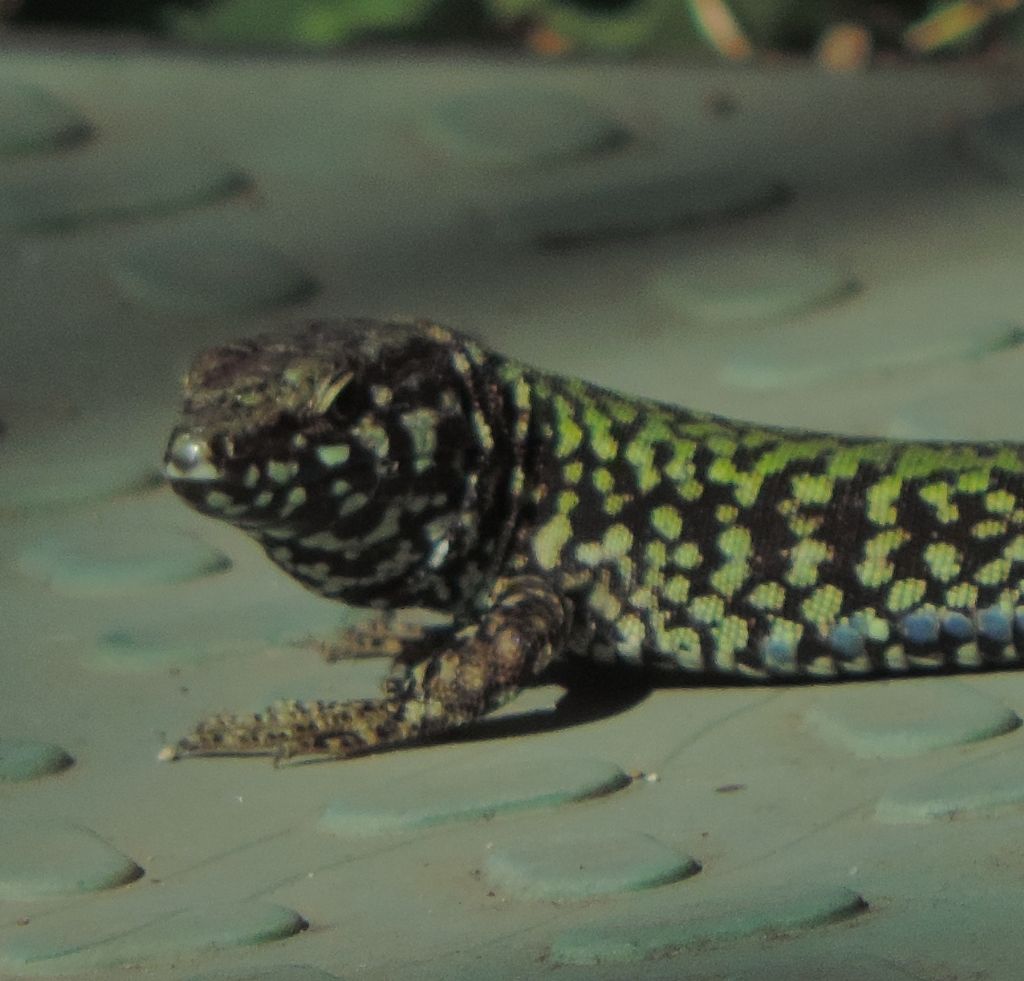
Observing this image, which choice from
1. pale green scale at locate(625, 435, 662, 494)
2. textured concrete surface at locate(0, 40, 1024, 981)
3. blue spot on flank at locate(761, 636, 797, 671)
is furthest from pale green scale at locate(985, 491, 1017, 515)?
pale green scale at locate(625, 435, 662, 494)

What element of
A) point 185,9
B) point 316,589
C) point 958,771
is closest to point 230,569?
point 316,589

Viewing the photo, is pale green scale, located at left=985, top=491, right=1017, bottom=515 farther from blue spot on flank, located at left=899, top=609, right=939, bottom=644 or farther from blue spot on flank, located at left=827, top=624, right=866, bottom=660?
blue spot on flank, located at left=827, top=624, right=866, bottom=660

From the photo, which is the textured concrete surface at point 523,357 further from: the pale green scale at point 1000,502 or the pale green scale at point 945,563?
the pale green scale at point 1000,502

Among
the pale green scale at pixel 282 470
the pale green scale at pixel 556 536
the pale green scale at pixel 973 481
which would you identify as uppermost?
the pale green scale at pixel 282 470

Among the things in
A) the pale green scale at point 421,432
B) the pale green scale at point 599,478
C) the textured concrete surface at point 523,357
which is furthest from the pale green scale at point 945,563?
the pale green scale at point 421,432

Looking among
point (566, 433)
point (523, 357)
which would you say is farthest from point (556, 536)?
point (523, 357)

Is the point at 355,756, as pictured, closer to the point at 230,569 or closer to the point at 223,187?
the point at 230,569

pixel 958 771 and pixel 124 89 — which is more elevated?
pixel 124 89
